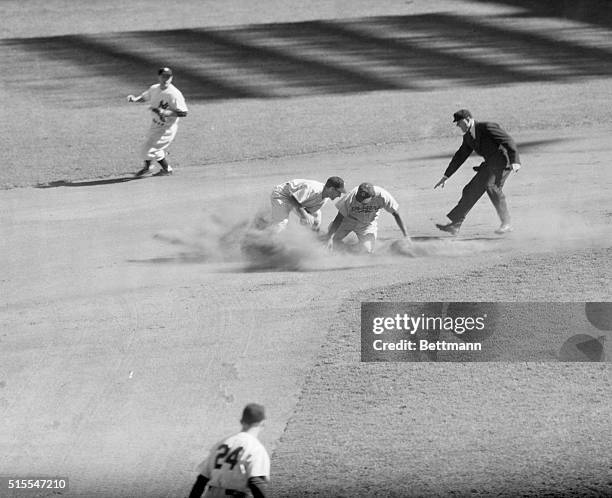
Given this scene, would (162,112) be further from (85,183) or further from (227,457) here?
(227,457)

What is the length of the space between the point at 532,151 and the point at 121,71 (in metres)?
16.0

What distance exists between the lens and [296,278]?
16.6 m

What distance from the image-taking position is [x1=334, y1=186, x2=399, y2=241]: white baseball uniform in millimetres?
16548

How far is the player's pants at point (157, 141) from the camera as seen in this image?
75.4 feet

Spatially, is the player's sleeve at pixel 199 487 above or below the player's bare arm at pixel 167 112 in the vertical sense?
above

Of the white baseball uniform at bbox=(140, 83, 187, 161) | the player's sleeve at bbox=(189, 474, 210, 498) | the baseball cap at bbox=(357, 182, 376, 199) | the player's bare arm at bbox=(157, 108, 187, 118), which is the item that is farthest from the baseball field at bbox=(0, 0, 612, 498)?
the player's sleeve at bbox=(189, 474, 210, 498)

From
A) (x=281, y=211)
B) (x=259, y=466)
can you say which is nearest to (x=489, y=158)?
(x=281, y=211)

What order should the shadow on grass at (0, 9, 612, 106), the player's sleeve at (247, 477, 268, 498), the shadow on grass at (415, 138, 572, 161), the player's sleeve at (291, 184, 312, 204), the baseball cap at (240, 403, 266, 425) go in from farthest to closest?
1. the shadow on grass at (0, 9, 612, 106)
2. the shadow on grass at (415, 138, 572, 161)
3. the player's sleeve at (291, 184, 312, 204)
4. the baseball cap at (240, 403, 266, 425)
5. the player's sleeve at (247, 477, 268, 498)

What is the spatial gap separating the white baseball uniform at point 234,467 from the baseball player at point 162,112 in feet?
48.5

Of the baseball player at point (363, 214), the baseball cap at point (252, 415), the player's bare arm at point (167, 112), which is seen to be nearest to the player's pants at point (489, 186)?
the baseball player at point (363, 214)

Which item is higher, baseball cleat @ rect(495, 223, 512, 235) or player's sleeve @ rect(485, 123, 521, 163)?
player's sleeve @ rect(485, 123, 521, 163)

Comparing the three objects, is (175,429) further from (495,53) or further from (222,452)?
(495,53)

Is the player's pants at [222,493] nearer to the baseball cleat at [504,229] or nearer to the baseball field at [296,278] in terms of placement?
the baseball field at [296,278]

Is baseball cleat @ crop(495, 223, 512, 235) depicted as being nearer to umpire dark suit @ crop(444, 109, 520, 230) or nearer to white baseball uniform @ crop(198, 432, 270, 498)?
umpire dark suit @ crop(444, 109, 520, 230)
